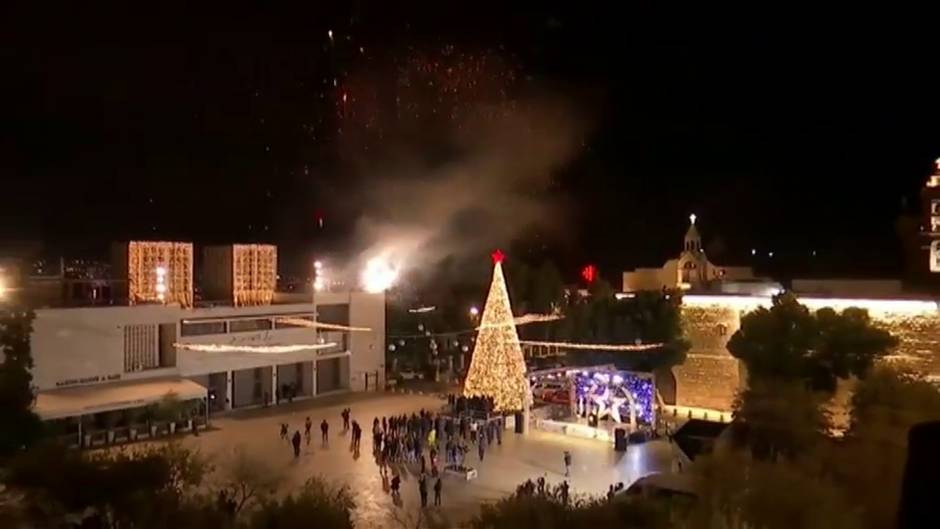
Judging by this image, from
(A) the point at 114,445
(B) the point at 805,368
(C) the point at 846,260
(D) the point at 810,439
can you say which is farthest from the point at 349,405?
(C) the point at 846,260

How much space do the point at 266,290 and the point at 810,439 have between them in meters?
15.1

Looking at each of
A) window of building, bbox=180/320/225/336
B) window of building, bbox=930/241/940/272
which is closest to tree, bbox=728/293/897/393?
window of building, bbox=930/241/940/272

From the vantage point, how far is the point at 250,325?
22531 mm

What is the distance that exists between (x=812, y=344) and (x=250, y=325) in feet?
42.4

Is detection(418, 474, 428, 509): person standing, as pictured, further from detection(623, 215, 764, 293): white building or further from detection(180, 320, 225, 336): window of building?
detection(623, 215, 764, 293): white building

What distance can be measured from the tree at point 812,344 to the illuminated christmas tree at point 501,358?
14.9 ft

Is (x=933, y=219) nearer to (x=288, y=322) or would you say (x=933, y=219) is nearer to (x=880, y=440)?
(x=880, y=440)

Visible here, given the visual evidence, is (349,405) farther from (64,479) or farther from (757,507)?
(757,507)

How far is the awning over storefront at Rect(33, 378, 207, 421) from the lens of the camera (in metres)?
16.9

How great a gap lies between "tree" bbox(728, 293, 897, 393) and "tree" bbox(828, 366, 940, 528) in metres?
2.53

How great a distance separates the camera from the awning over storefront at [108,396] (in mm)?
16883

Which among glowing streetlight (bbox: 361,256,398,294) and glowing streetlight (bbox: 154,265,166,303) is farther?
glowing streetlight (bbox: 361,256,398,294)

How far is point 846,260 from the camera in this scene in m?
30.3

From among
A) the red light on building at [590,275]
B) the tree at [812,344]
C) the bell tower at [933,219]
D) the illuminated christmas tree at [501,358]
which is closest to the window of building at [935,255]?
the bell tower at [933,219]
